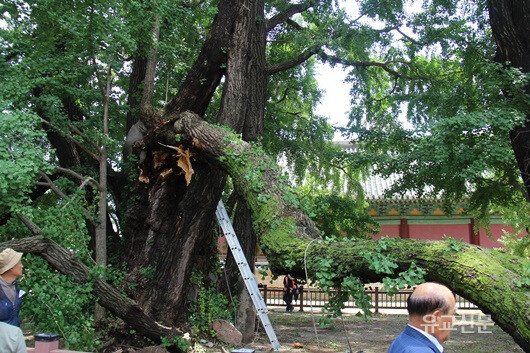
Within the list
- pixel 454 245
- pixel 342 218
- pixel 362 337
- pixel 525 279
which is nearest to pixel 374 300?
pixel 362 337

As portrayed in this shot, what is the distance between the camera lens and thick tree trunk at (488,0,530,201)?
6781 mm

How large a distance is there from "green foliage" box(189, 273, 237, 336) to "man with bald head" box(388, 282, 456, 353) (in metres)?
6.71

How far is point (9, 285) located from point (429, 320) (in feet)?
10.7

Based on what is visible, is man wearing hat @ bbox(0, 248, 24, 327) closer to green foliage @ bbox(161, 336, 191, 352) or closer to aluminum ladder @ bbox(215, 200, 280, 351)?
green foliage @ bbox(161, 336, 191, 352)

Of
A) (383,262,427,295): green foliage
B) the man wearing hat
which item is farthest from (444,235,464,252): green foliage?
the man wearing hat

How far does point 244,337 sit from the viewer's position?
9.67 metres

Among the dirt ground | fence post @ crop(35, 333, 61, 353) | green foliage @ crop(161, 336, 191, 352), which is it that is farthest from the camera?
the dirt ground

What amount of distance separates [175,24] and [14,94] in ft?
9.18

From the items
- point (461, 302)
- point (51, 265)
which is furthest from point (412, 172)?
point (461, 302)

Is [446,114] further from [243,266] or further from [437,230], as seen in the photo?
[437,230]

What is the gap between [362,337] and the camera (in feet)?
37.1

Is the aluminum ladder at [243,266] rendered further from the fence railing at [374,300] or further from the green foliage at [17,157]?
the fence railing at [374,300]

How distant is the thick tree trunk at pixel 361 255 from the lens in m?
3.36

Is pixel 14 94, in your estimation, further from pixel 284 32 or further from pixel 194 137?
pixel 284 32
